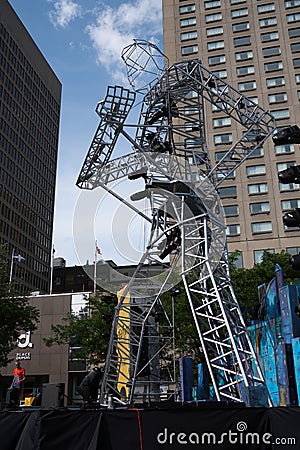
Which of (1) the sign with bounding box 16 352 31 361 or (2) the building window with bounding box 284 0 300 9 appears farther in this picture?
(2) the building window with bounding box 284 0 300 9

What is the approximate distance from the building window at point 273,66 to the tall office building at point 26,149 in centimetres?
5243

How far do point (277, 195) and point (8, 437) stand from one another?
5586 centimetres

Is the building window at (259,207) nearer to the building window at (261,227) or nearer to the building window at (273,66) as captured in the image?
the building window at (261,227)

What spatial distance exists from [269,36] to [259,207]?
26920 mm

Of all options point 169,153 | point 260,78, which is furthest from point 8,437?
point 260,78

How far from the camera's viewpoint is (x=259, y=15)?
6969 centimetres

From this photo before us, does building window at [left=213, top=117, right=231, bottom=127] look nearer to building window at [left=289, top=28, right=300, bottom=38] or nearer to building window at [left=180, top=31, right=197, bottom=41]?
building window at [left=180, top=31, right=197, bottom=41]

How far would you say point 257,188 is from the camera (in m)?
60.4

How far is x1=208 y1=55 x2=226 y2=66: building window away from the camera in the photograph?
223 feet

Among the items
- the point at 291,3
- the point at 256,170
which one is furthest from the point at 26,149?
the point at 291,3

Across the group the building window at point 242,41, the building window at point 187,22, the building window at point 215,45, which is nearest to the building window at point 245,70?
the building window at point 242,41

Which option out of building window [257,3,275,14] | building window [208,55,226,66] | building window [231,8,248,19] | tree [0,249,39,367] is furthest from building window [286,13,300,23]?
tree [0,249,39,367]

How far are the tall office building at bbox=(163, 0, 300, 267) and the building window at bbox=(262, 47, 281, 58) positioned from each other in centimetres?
14

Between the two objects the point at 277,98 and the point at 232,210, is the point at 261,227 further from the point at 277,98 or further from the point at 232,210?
the point at 277,98
